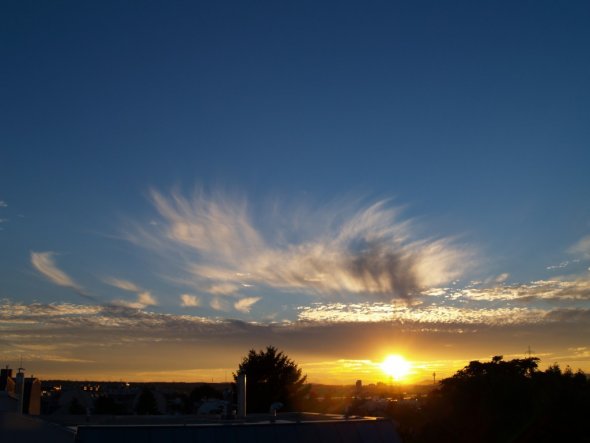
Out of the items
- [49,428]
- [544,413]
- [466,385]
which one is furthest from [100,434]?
[466,385]

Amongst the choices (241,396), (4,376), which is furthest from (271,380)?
(241,396)

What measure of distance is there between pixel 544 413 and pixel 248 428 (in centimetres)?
3253

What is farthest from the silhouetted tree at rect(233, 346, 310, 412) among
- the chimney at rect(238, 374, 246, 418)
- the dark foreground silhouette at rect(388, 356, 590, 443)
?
the chimney at rect(238, 374, 246, 418)

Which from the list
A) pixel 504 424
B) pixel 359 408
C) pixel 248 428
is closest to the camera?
pixel 248 428

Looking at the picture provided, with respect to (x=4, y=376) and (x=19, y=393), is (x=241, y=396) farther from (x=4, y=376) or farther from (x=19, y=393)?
(x=4, y=376)

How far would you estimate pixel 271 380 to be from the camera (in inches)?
2761

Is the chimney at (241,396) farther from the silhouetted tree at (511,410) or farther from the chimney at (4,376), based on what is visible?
the chimney at (4,376)

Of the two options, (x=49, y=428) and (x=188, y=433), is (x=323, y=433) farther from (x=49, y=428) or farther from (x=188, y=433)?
(x=49, y=428)

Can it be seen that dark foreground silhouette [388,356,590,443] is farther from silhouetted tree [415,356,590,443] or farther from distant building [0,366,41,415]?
distant building [0,366,41,415]

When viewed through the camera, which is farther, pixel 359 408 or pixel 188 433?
pixel 359 408

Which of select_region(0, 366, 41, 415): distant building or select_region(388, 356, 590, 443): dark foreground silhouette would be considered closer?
select_region(0, 366, 41, 415): distant building

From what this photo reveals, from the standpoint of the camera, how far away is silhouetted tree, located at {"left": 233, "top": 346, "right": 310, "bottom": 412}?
6819cm

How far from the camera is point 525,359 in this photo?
231 feet

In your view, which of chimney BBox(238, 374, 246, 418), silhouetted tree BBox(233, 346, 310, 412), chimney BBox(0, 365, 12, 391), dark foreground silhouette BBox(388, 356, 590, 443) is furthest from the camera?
silhouetted tree BBox(233, 346, 310, 412)
